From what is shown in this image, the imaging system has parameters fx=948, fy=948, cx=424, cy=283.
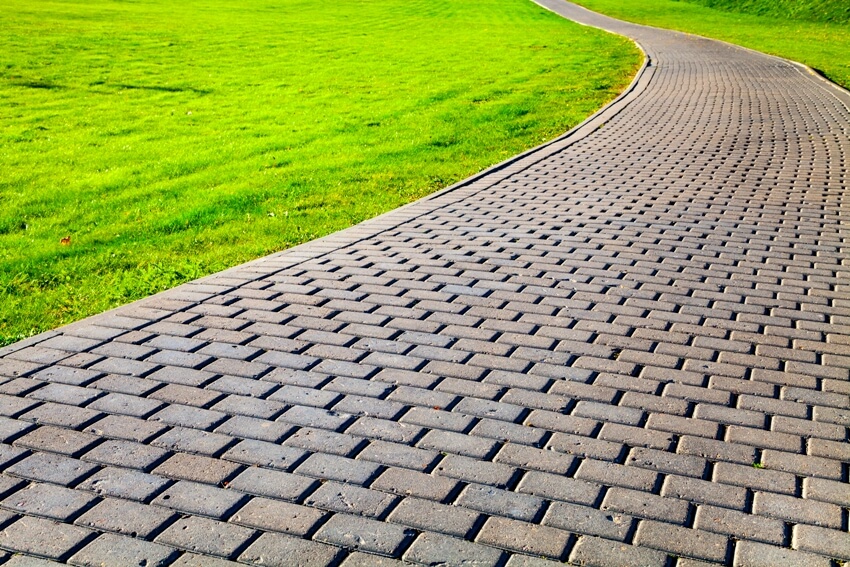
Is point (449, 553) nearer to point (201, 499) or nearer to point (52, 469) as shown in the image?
point (201, 499)

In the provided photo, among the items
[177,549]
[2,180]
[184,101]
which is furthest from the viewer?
[184,101]

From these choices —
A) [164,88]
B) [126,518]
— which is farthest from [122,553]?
[164,88]

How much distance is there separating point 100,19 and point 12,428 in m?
32.5

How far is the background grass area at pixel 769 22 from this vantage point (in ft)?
86.6

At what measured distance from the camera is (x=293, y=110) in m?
15.2

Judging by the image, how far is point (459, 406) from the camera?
4371 millimetres

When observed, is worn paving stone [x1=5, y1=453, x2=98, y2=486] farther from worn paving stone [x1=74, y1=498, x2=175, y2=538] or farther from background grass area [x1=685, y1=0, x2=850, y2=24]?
background grass area [x1=685, y1=0, x2=850, y2=24]

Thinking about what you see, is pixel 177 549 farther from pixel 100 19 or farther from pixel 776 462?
pixel 100 19

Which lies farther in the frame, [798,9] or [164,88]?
[798,9]

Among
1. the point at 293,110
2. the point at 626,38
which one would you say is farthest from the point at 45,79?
the point at 626,38

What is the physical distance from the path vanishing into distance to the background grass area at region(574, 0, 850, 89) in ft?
49.3

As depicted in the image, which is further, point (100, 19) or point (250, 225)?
point (100, 19)

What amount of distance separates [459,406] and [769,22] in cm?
4236

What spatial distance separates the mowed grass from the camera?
7.18 m
